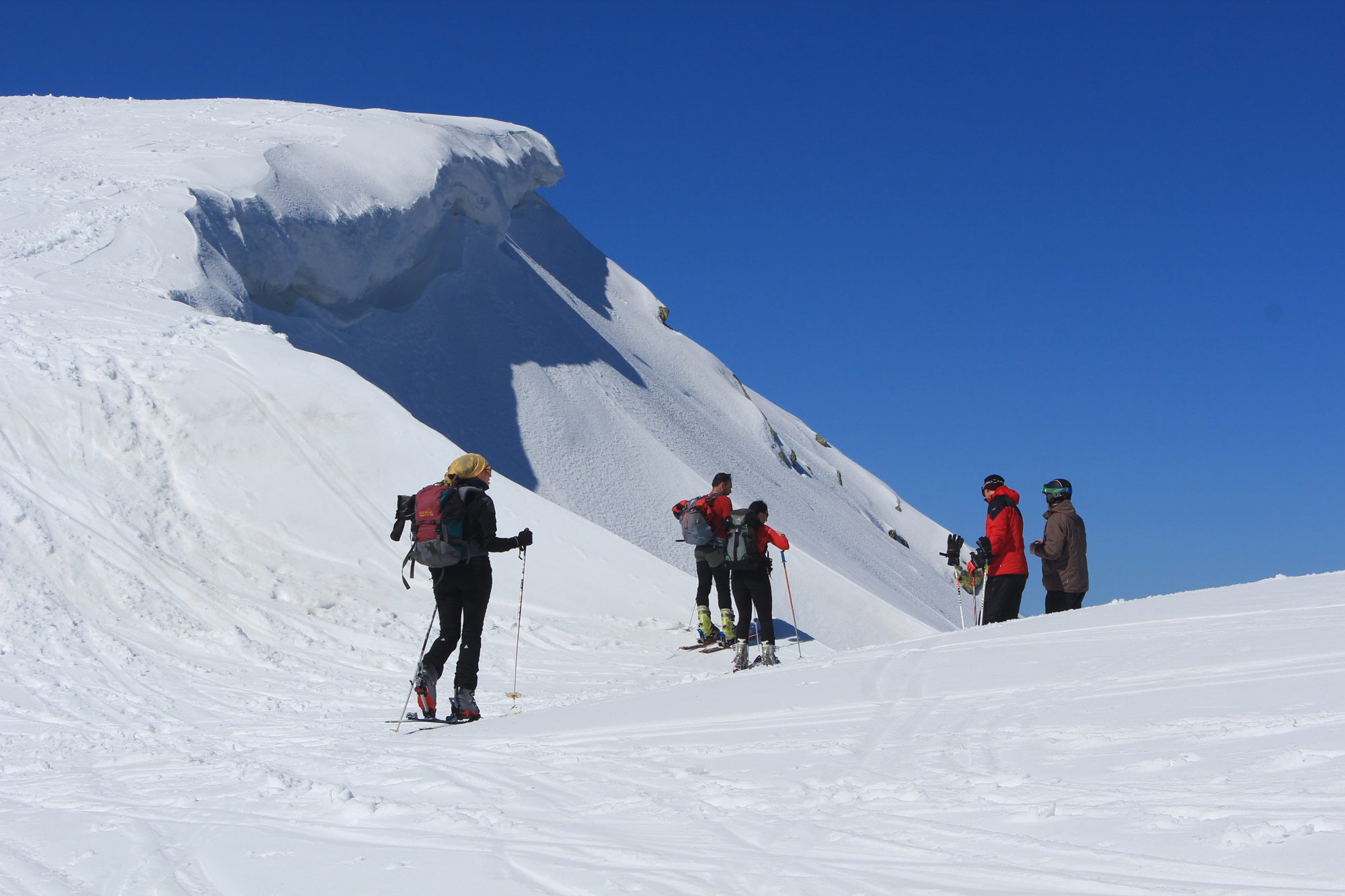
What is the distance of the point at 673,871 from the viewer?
10.6 feet

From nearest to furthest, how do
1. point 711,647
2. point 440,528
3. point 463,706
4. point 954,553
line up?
point 440,528
point 463,706
point 954,553
point 711,647

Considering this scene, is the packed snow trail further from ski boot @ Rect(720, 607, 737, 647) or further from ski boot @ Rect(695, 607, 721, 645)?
ski boot @ Rect(695, 607, 721, 645)

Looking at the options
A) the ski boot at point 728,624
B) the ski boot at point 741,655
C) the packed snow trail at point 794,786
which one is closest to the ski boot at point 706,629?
the ski boot at point 728,624

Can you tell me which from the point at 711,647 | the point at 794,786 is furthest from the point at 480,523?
the point at 711,647

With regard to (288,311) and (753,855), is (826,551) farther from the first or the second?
(753,855)

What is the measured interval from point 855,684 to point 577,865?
3172mm

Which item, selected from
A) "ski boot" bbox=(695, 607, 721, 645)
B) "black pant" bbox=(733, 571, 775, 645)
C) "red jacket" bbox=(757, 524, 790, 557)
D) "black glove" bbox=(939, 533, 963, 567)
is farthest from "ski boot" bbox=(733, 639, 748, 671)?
"black glove" bbox=(939, 533, 963, 567)

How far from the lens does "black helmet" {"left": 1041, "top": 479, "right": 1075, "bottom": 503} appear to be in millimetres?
8555

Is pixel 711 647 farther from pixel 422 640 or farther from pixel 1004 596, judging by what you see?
pixel 1004 596

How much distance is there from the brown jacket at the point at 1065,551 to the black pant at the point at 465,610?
4.44 meters

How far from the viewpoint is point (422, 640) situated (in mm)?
10031

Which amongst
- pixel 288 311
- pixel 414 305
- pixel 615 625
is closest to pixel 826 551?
pixel 414 305

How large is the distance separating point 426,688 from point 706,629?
4087 millimetres

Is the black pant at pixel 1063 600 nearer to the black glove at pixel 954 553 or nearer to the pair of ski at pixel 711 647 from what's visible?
the black glove at pixel 954 553
